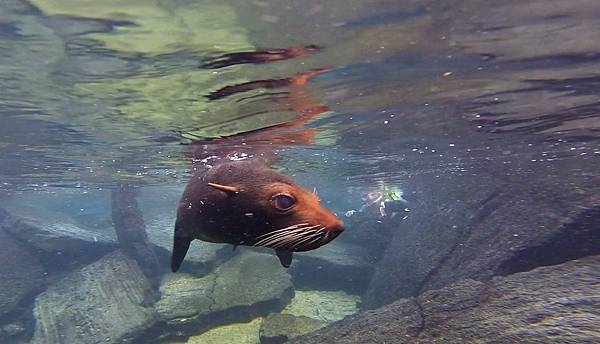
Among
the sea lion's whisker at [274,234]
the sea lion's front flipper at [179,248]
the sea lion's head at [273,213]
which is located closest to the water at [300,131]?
the sea lion's front flipper at [179,248]

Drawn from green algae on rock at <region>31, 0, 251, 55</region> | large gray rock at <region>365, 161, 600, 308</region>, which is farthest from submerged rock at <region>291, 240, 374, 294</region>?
green algae on rock at <region>31, 0, 251, 55</region>

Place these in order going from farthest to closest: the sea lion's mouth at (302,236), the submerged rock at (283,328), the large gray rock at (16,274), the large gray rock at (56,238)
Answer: the large gray rock at (56,238), the large gray rock at (16,274), the submerged rock at (283,328), the sea lion's mouth at (302,236)

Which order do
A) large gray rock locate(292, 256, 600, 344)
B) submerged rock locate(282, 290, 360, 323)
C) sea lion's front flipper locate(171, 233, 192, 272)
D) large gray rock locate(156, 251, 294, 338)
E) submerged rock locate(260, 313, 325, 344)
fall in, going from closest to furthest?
sea lion's front flipper locate(171, 233, 192, 272) < large gray rock locate(292, 256, 600, 344) < submerged rock locate(260, 313, 325, 344) < large gray rock locate(156, 251, 294, 338) < submerged rock locate(282, 290, 360, 323)

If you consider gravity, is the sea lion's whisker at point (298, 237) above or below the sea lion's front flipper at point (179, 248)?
above

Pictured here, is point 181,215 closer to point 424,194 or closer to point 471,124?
point 471,124

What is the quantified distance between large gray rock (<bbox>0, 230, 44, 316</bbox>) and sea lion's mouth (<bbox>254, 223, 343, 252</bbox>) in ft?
69.1

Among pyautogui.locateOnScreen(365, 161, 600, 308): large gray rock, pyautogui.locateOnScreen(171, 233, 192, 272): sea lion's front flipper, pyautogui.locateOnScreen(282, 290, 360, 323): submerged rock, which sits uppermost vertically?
pyautogui.locateOnScreen(171, 233, 192, 272): sea lion's front flipper

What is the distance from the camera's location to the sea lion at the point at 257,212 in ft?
10.5

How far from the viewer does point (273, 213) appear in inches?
135

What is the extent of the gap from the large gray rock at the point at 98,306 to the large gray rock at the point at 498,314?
807 centimetres

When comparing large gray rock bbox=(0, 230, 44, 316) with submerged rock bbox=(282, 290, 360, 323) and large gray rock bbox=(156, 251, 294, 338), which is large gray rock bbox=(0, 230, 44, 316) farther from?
submerged rock bbox=(282, 290, 360, 323)

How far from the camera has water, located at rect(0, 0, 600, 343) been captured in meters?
7.20

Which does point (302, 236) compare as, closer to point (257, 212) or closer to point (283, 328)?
point (257, 212)

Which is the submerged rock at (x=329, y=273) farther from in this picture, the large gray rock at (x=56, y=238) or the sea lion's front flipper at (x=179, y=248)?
the sea lion's front flipper at (x=179, y=248)
